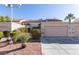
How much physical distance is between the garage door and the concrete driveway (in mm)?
→ 167

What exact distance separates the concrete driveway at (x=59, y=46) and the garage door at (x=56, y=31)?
167 millimetres

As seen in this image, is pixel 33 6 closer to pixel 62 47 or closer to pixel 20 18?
pixel 20 18

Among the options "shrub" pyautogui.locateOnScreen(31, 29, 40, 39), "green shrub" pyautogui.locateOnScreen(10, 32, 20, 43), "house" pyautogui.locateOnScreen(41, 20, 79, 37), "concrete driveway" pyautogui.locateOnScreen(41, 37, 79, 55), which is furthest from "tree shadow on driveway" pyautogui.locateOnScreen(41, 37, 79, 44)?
"green shrub" pyautogui.locateOnScreen(10, 32, 20, 43)

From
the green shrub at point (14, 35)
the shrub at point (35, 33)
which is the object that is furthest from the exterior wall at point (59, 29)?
the green shrub at point (14, 35)

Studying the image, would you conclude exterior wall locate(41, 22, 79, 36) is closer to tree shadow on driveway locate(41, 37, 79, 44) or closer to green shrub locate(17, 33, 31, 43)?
tree shadow on driveway locate(41, 37, 79, 44)

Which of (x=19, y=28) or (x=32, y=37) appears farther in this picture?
(x=32, y=37)

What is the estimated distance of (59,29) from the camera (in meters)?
6.76

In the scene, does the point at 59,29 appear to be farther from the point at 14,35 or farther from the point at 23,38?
the point at 14,35

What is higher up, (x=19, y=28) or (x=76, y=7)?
(x=76, y=7)

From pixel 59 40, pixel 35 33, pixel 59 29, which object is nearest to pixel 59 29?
pixel 59 29

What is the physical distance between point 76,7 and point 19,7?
1.63 m

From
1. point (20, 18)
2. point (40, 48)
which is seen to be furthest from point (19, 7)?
point (40, 48)
